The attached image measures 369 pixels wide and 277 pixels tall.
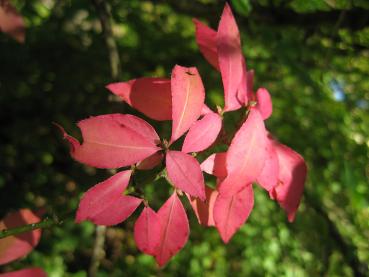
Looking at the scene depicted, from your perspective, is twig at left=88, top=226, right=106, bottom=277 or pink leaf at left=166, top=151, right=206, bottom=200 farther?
twig at left=88, top=226, right=106, bottom=277

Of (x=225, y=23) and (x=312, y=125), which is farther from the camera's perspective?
(x=312, y=125)

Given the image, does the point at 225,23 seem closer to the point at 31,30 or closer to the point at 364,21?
the point at 364,21

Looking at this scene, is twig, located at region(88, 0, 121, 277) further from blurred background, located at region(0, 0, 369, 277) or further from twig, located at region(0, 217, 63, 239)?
twig, located at region(0, 217, 63, 239)

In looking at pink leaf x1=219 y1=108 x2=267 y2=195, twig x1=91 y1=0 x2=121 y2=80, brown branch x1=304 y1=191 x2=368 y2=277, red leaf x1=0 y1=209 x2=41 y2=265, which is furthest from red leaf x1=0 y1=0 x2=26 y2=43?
brown branch x1=304 y1=191 x2=368 y2=277

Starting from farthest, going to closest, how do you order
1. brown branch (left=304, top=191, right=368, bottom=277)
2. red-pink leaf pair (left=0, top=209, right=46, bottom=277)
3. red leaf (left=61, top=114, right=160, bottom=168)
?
1. brown branch (left=304, top=191, right=368, bottom=277)
2. red-pink leaf pair (left=0, top=209, right=46, bottom=277)
3. red leaf (left=61, top=114, right=160, bottom=168)

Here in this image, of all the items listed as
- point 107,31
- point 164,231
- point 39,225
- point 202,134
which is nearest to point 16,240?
point 39,225

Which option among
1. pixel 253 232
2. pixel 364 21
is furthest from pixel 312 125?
pixel 364 21
